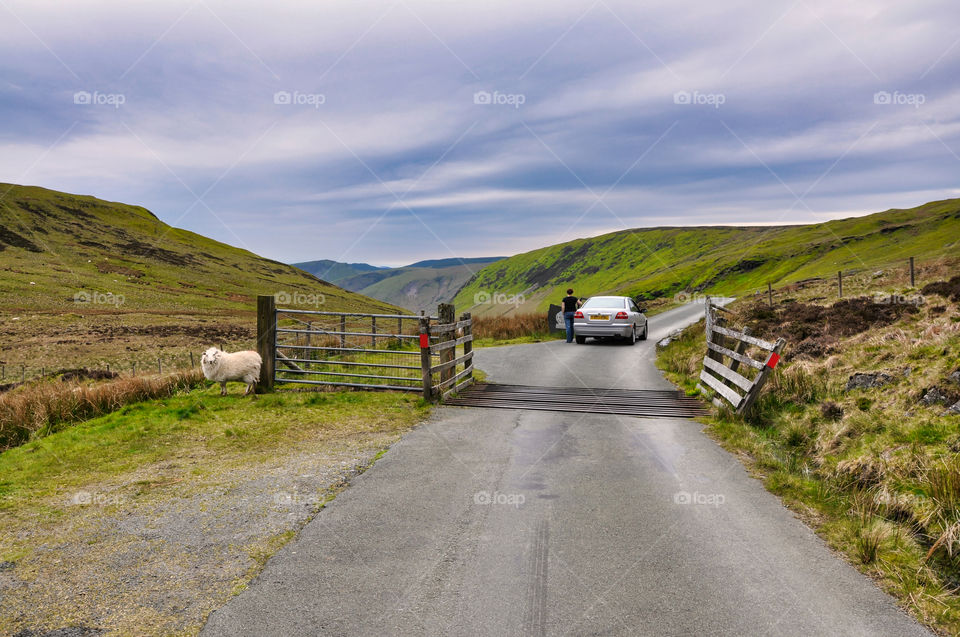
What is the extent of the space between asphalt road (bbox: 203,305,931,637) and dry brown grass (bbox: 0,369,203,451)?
300 inches

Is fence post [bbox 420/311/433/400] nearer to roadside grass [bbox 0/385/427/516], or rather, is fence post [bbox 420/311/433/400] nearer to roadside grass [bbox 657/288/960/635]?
roadside grass [bbox 0/385/427/516]

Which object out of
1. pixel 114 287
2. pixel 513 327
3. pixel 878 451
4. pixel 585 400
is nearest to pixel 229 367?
pixel 585 400

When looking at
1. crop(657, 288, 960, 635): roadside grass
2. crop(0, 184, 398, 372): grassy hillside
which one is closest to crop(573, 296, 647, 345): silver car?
crop(657, 288, 960, 635): roadside grass

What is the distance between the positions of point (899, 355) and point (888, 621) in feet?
25.9

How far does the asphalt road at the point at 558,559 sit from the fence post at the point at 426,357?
12.1ft

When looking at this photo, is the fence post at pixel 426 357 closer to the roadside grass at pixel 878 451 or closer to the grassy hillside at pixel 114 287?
the roadside grass at pixel 878 451

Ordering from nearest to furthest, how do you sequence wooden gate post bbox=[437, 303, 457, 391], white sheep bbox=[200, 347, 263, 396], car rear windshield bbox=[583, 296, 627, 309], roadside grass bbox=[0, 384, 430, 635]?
roadside grass bbox=[0, 384, 430, 635] → white sheep bbox=[200, 347, 263, 396] → wooden gate post bbox=[437, 303, 457, 391] → car rear windshield bbox=[583, 296, 627, 309]

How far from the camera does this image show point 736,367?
11.2m

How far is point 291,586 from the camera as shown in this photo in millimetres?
4277

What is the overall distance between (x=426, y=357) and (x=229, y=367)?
428 cm

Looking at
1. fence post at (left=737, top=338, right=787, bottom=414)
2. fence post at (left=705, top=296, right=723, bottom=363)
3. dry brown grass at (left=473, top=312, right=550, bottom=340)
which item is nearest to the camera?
fence post at (left=737, top=338, right=787, bottom=414)

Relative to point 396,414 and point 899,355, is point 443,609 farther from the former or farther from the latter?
point 899,355

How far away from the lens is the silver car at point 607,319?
897 inches

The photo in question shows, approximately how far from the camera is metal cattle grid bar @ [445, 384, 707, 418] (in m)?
11.0
